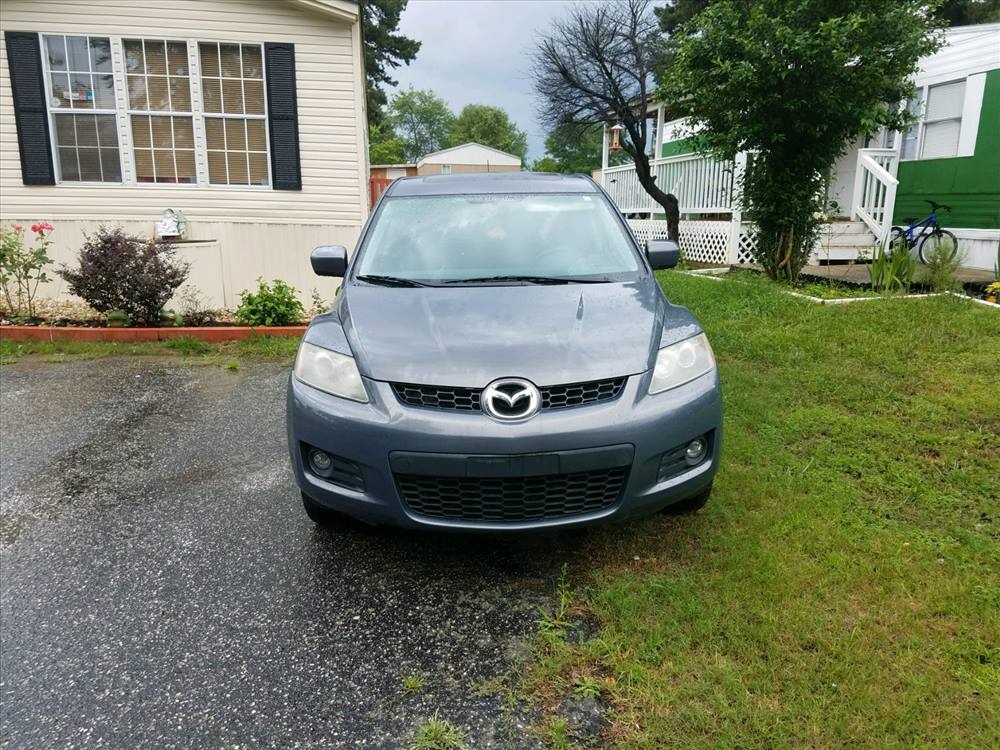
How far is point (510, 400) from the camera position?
2463 millimetres

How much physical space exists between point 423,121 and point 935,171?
3482 inches

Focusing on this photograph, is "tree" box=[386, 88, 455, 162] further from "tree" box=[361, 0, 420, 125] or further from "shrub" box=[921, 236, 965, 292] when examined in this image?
"shrub" box=[921, 236, 965, 292]

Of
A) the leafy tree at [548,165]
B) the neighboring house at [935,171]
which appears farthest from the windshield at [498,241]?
the leafy tree at [548,165]

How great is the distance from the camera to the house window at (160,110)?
8.99 m

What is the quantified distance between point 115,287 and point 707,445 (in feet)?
22.5

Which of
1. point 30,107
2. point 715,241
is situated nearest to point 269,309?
point 30,107

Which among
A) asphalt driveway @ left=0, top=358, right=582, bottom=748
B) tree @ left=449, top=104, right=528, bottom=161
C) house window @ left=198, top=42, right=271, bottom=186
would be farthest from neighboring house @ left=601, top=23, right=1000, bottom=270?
tree @ left=449, top=104, right=528, bottom=161

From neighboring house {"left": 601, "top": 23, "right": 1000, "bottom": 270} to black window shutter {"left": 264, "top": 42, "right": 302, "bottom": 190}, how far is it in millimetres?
5530

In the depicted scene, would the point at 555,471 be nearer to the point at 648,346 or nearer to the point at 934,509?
the point at 648,346

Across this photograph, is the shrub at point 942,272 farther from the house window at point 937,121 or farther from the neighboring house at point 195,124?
the neighboring house at point 195,124

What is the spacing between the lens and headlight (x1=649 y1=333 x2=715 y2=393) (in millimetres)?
2689

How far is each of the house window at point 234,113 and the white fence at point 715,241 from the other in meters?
5.53

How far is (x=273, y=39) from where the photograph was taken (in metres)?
9.05

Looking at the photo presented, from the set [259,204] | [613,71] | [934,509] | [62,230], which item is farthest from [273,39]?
[613,71]
